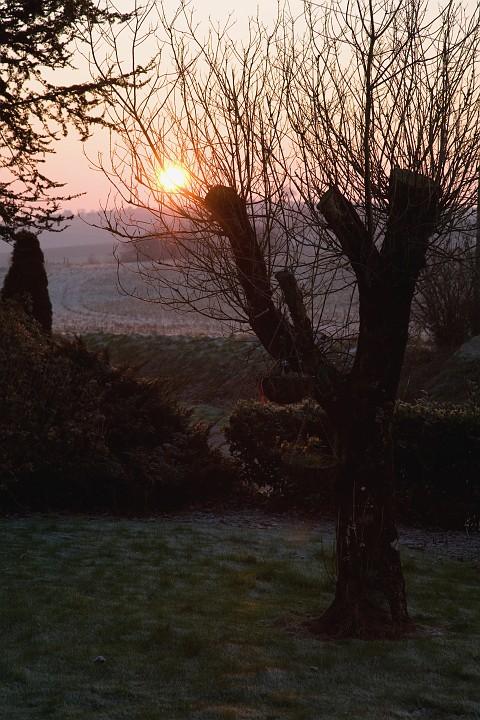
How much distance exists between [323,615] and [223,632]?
0.91 m

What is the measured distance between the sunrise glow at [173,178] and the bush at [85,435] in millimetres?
5317

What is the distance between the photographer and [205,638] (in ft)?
23.6

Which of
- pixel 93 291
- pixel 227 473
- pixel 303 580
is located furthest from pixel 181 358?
pixel 93 291

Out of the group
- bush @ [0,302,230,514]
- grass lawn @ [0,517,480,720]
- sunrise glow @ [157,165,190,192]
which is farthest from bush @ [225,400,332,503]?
sunrise glow @ [157,165,190,192]

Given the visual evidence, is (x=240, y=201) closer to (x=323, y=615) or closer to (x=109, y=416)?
(x=323, y=615)

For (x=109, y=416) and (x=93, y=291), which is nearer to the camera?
(x=109, y=416)

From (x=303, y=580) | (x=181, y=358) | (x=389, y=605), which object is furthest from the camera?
(x=181, y=358)

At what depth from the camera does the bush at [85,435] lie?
11977mm

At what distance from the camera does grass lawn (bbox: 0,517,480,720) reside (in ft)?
19.2

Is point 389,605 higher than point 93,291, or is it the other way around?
point 93,291

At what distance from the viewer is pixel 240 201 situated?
7031 mm

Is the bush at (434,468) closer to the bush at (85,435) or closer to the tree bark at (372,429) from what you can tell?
the bush at (85,435)

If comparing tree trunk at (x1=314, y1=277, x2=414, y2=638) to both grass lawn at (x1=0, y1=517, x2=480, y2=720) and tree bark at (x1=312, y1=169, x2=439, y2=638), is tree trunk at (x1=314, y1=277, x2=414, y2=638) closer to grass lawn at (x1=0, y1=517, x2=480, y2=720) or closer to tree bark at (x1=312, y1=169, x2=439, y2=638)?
tree bark at (x1=312, y1=169, x2=439, y2=638)

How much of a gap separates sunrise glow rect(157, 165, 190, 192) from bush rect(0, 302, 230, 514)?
532 centimetres
